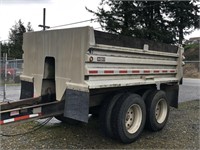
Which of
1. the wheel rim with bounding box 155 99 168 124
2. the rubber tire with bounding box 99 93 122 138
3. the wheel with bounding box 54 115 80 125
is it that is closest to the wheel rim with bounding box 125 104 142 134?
the rubber tire with bounding box 99 93 122 138

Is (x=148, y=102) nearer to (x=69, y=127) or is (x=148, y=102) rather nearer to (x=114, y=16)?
(x=69, y=127)

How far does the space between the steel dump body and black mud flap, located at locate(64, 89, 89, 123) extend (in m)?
0.09

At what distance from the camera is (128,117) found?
5141 millimetres

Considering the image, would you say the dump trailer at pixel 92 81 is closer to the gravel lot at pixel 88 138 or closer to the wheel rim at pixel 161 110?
the wheel rim at pixel 161 110

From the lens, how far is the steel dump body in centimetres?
427

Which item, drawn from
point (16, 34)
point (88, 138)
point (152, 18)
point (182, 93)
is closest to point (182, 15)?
point (152, 18)

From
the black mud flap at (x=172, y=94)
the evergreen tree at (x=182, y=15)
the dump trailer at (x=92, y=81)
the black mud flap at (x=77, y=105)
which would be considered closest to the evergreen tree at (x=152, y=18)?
the evergreen tree at (x=182, y=15)

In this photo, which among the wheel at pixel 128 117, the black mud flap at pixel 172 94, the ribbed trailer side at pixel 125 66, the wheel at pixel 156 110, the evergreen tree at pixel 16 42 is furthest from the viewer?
the evergreen tree at pixel 16 42

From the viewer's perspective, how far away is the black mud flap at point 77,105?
167 inches

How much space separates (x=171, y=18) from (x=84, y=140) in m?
6.16

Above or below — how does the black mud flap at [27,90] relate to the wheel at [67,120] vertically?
above

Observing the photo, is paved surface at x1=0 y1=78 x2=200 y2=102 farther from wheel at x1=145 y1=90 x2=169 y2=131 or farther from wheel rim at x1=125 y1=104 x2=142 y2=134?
wheel rim at x1=125 y1=104 x2=142 y2=134

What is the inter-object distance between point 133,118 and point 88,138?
961 mm

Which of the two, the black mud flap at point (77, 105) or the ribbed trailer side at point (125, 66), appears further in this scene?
the ribbed trailer side at point (125, 66)
